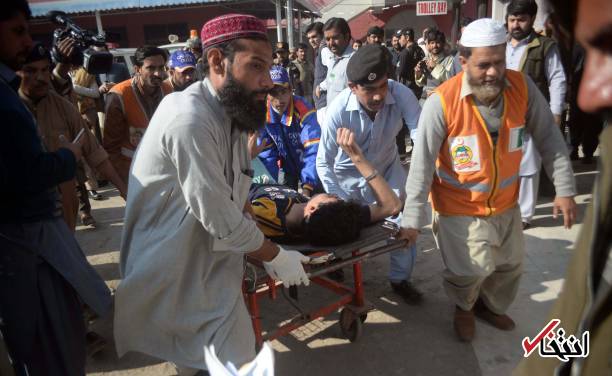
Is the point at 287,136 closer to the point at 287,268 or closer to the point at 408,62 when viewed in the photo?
the point at 287,268

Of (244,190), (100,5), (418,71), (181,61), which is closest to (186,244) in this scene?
(244,190)

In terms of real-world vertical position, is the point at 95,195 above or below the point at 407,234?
below

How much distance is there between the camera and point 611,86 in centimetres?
60

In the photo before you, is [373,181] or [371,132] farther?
[371,132]

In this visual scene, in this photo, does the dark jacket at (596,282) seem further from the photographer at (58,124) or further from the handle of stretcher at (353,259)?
the photographer at (58,124)

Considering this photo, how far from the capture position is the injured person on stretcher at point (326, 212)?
260 centimetres

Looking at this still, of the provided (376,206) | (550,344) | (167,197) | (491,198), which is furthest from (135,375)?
(550,344)

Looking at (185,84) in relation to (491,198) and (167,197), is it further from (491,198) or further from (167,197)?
(491,198)

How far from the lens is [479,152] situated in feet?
8.02

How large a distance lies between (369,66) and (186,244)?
1.67 meters

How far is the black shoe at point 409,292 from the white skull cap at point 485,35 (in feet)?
5.57

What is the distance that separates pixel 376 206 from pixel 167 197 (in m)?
1.46

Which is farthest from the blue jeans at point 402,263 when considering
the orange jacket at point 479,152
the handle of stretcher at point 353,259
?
the orange jacket at point 479,152

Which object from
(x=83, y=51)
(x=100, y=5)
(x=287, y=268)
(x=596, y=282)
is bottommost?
(x=287, y=268)
